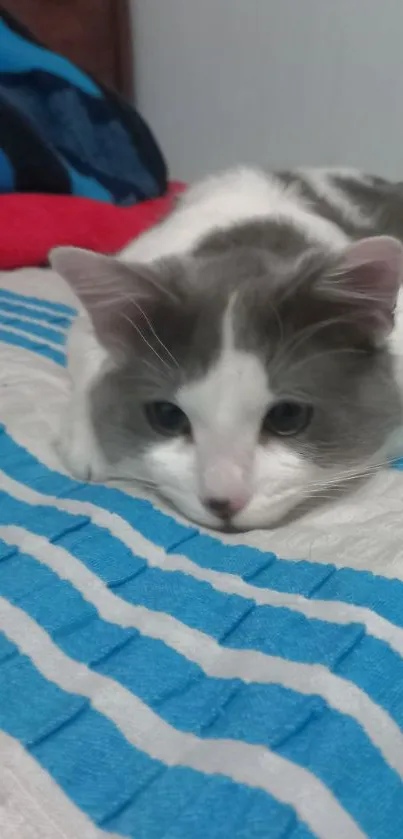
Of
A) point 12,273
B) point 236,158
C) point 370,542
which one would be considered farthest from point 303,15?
point 370,542

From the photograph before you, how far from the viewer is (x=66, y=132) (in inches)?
83.3

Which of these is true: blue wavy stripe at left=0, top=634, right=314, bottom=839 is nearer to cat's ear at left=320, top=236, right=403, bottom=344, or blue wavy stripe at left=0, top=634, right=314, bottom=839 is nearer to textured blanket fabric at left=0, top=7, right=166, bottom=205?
cat's ear at left=320, top=236, right=403, bottom=344

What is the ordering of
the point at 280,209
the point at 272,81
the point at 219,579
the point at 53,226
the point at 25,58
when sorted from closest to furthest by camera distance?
the point at 219,579
the point at 280,209
the point at 53,226
the point at 25,58
the point at 272,81

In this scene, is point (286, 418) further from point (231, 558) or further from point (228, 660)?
point (228, 660)

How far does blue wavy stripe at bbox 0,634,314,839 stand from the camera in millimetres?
520

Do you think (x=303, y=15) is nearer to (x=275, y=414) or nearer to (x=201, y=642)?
(x=275, y=414)

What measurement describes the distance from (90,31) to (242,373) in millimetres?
2275

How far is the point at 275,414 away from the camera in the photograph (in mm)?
855

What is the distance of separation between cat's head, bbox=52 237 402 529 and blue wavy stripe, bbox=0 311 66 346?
44 cm

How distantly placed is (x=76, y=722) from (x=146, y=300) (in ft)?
1.52

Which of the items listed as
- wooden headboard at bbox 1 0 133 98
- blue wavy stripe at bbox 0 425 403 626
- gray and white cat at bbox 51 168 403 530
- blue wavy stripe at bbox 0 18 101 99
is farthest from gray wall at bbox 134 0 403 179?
blue wavy stripe at bbox 0 425 403 626

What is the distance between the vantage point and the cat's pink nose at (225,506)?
2.63ft

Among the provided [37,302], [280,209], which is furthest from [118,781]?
[37,302]

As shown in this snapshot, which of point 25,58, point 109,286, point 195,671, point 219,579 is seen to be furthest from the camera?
point 25,58
